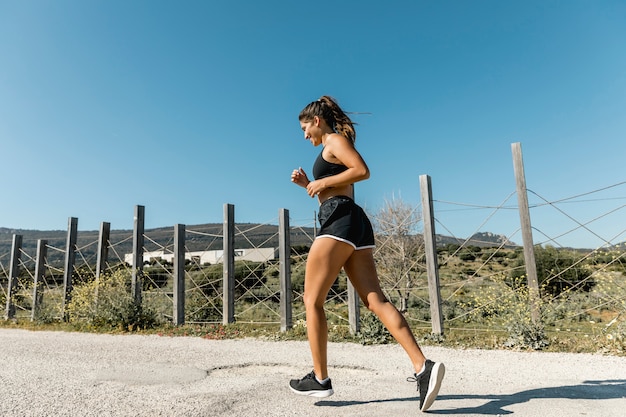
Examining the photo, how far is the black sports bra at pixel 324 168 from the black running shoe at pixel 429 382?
130 cm

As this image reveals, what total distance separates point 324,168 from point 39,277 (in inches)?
407

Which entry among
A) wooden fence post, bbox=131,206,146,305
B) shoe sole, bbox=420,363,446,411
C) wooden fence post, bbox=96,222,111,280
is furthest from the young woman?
wooden fence post, bbox=96,222,111,280

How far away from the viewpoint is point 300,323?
6785 mm

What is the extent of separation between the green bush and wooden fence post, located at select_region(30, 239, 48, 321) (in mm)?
2308

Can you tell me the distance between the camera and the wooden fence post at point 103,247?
29.1 ft

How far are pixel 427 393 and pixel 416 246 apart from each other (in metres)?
11.2

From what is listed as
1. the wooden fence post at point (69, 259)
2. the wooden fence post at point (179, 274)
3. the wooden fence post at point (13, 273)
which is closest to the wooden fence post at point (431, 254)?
the wooden fence post at point (179, 274)

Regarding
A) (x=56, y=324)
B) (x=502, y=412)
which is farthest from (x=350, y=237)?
(x=56, y=324)

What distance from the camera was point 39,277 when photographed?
33.6 feet

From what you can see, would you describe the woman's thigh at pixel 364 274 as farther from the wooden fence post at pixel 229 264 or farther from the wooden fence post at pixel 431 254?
the wooden fence post at pixel 229 264

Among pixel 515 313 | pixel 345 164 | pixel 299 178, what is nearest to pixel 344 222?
pixel 345 164

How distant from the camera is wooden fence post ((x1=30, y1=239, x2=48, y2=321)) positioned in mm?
9693

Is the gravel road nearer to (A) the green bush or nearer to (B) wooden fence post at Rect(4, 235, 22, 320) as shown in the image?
(A) the green bush

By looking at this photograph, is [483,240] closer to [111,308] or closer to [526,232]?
[526,232]
